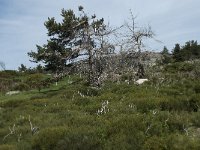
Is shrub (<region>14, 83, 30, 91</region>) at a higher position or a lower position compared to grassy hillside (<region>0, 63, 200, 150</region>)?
higher

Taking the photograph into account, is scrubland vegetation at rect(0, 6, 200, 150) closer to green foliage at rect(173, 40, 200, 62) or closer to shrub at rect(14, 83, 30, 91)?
shrub at rect(14, 83, 30, 91)

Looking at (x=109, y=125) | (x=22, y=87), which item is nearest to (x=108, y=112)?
(x=109, y=125)

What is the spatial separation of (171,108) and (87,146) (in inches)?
185

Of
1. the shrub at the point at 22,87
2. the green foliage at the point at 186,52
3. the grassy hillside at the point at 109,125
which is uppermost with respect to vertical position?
the green foliage at the point at 186,52

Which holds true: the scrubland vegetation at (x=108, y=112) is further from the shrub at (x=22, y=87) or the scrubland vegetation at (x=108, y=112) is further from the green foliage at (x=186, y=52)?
the green foliage at (x=186, y=52)

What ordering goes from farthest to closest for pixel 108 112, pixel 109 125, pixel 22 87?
pixel 22 87
pixel 108 112
pixel 109 125

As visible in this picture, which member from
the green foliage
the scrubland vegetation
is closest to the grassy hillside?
the scrubland vegetation

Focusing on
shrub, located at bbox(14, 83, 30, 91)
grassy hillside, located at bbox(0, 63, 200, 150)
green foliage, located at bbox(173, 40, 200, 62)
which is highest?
green foliage, located at bbox(173, 40, 200, 62)

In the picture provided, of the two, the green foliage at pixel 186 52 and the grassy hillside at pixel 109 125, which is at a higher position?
the green foliage at pixel 186 52

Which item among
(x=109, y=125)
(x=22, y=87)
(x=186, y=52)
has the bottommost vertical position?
(x=109, y=125)

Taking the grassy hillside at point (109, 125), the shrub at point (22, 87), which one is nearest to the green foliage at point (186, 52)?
the shrub at point (22, 87)

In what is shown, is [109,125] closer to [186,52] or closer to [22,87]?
[22,87]

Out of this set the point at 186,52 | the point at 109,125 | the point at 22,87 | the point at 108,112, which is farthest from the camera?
the point at 186,52

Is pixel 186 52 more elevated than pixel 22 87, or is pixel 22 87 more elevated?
pixel 186 52
